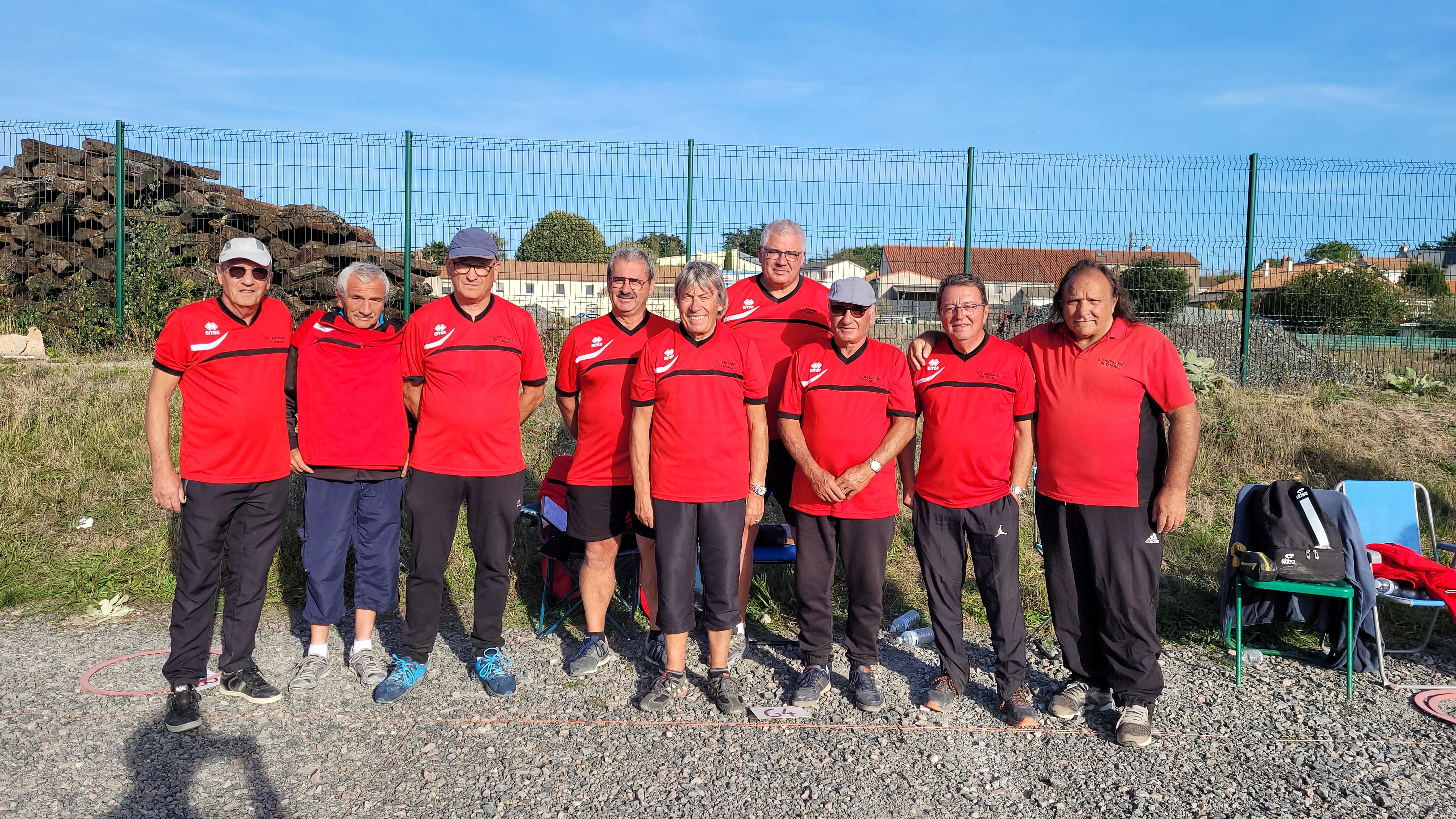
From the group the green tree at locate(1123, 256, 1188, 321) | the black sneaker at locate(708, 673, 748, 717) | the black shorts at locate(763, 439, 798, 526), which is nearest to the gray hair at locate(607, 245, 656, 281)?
the black shorts at locate(763, 439, 798, 526)

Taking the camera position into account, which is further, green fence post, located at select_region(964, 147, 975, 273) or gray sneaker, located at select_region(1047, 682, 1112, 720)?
green fence post, located at select_region(964, 147, 975, 273)

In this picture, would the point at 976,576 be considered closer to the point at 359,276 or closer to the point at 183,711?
the point at 359,276

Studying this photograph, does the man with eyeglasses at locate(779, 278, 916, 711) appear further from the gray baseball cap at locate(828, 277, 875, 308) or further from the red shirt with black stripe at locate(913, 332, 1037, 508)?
the red shirt with black stripe at locate(913, 332, 1037, 508)

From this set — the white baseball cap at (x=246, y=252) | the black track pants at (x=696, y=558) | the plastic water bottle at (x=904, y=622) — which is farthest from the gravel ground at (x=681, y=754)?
the white baseball cap at (x=246, y=252)

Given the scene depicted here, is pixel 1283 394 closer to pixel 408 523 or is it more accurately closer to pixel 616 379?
pixel 616 379

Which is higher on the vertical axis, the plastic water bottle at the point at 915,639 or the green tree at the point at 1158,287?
the green tree at the point at 1158,287

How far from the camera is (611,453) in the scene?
14.4 feet

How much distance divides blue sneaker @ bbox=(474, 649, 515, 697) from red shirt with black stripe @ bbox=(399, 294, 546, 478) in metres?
0.86

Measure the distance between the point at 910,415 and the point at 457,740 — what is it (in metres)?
2.33

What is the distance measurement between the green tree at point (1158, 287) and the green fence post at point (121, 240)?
10.6m

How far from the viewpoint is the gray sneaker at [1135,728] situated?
3.68 meters

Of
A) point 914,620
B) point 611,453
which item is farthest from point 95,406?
point 914,620

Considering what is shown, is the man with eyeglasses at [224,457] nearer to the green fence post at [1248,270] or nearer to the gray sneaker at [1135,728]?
the gray sneaker at [1135,728]

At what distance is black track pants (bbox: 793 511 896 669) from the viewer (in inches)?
160
